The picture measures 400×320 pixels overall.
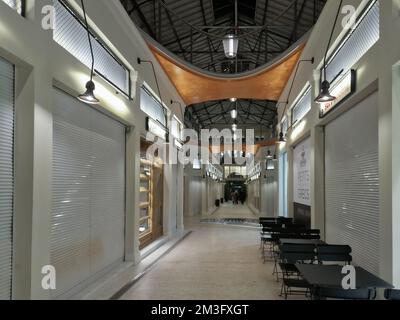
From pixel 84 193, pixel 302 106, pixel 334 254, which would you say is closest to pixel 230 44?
pixel 302 106

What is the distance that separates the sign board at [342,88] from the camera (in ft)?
14.4

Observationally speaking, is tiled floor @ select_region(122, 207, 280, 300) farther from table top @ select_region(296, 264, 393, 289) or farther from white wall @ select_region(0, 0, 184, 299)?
white wall @ select_region(0, 0, 184, 299)

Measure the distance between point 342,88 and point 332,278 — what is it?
2684 mm

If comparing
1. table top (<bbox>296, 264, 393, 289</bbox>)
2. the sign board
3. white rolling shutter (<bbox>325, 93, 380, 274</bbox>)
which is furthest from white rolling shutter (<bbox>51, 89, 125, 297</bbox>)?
white rolling shutter (<bbox>325, 93, 380, 274</bbox>)

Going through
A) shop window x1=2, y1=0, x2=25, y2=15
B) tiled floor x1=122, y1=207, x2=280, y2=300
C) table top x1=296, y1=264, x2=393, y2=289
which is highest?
shop window x1=2, y1=0, x2=25, y2=15

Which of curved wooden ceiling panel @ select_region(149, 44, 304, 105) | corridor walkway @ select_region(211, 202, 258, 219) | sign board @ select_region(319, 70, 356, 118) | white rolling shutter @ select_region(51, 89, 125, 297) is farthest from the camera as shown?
corridor walkway @ select_region(211, 202, 258, 219)

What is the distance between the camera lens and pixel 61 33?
13.0 ft

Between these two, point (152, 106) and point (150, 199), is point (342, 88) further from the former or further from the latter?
point (150, 199)

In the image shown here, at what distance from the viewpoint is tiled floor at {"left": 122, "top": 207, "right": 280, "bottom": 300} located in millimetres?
4695

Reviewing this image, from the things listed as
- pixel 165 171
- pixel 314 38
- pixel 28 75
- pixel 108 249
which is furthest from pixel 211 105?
pixel 28 75

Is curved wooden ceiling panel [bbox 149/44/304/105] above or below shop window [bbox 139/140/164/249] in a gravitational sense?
above

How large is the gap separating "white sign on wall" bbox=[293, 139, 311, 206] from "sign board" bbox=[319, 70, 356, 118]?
7.19 ft

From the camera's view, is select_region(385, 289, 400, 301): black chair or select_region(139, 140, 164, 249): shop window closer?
select_region(385, 289, 400, 301): black chair

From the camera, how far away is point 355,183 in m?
4.83
